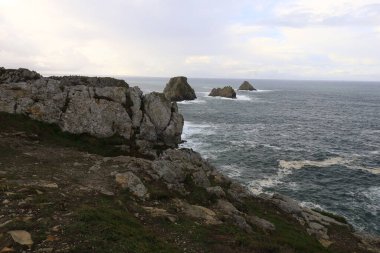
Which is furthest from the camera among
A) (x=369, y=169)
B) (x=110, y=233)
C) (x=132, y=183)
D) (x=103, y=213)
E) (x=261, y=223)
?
(x=369, y=169)

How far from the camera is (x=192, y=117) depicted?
95375mm

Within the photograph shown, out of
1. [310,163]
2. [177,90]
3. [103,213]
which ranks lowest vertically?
[310,163]

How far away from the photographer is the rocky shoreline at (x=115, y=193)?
48.9 ft

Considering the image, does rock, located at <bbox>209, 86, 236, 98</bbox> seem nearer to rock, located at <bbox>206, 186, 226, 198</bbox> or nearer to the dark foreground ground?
the dark foreground ground

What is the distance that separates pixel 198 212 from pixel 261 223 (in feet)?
17.7

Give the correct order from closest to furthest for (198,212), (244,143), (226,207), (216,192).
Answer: (198,212) < (226,207) < (216,192) < (244,143)

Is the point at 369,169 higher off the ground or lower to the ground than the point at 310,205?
higher

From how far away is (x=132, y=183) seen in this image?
73.7ft

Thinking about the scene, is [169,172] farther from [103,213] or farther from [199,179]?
[103,213]

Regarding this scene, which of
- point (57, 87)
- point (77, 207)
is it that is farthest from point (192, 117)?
point (77, 207)

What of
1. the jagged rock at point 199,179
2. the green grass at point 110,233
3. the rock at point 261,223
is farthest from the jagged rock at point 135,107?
the green grass at point 110,233

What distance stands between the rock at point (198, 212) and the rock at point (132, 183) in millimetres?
2444

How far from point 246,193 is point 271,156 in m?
27.1

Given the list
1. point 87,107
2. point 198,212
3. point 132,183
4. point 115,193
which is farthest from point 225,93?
point 115,193
